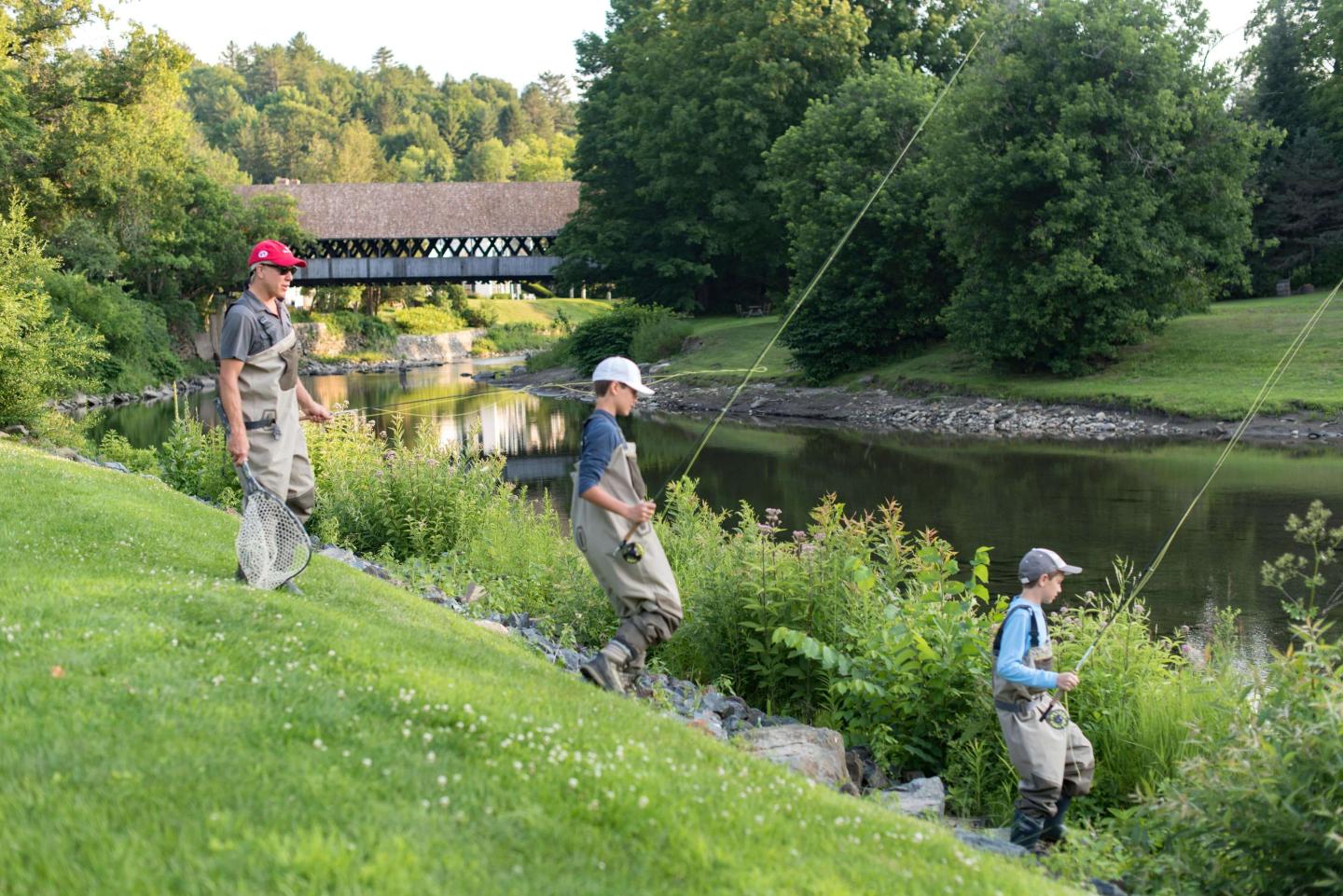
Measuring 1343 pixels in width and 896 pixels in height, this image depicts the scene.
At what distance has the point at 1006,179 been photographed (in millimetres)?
31828

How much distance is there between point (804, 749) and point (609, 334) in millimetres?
43991

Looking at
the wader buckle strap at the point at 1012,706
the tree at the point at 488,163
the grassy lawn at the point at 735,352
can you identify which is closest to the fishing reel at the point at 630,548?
the wader buckle strap at the point at 1012,706

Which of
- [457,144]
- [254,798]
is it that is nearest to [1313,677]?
[254,798]

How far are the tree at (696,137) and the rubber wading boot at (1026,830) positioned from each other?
4373 cm

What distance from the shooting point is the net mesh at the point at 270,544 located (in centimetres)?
705

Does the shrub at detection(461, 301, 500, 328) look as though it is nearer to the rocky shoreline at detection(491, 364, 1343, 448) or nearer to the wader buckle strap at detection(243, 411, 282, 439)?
the rocky shoreline at detection(491, 364, 1343, 448)

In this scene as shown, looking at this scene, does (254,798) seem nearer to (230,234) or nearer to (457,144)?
(230,234)

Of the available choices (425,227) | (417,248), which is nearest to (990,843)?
(425,227)

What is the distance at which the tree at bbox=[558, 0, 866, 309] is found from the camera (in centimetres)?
4869

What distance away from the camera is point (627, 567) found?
634 cm

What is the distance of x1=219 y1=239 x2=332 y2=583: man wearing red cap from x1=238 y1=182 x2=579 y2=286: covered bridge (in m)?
59.1

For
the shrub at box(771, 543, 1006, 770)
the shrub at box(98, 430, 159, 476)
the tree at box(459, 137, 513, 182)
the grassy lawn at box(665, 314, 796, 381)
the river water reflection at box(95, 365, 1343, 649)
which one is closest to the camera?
the shrub at box(771, 543, 1006, 770)

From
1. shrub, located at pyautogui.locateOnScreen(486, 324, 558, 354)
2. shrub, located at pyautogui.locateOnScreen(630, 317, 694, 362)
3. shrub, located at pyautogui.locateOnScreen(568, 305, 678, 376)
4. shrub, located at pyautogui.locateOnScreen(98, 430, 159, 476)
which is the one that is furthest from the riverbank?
shrub, located at pyautogui.locateOnScreen(486, 324, 558, 354)

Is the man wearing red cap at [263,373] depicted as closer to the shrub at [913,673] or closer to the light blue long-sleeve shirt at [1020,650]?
the shrub at [913,673]
